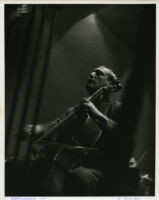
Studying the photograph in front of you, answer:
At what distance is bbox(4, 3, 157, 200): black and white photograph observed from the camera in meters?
2.29

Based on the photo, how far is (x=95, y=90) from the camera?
232 cm

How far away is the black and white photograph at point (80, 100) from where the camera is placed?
229cm

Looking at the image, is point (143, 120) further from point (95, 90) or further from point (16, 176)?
point (16, 176)

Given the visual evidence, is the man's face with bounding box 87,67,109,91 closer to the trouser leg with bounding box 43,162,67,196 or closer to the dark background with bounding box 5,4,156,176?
the dark background with bounding box 5,4,156,176

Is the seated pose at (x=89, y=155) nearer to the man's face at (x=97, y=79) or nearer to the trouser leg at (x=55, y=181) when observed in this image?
the trouser leg at (x=55, y=181)

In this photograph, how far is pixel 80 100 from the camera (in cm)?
231

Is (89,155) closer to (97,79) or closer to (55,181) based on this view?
(55,181)

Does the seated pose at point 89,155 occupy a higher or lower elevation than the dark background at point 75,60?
lower

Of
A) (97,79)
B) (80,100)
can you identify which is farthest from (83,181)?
(97,79)

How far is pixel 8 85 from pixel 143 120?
1.17 metres

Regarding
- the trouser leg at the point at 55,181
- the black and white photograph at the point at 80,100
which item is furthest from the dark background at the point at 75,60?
the trouser leg at the point at 55,181

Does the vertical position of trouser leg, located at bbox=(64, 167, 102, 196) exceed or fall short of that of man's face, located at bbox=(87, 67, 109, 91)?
it falls short

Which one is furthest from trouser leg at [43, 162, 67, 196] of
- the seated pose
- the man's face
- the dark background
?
the man's face

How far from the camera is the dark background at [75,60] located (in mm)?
2314
